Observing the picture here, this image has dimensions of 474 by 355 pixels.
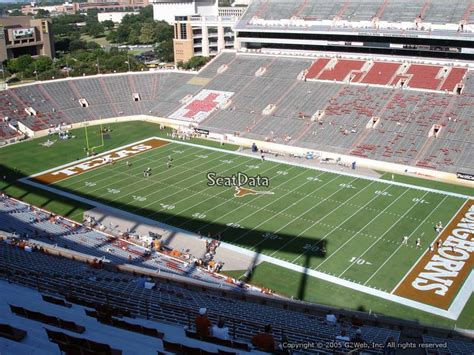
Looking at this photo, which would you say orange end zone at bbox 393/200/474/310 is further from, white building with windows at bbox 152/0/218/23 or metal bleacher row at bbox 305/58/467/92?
white building with windows at bbox 152/0/218/23

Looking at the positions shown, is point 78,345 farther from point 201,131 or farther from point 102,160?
point 201,131

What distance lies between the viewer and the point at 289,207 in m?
29.6

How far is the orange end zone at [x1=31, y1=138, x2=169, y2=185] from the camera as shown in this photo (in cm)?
3566

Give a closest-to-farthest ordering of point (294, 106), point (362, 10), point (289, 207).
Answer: point (289, 207) < point (294, 106) < point (362, 10)

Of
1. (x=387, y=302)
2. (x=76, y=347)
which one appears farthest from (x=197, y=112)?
(x=76, y=347)

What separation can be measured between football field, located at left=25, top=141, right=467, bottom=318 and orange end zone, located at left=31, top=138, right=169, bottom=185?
15cm

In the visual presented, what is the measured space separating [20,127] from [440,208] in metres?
36.8

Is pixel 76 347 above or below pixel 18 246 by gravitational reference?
above

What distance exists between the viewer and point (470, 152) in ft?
119

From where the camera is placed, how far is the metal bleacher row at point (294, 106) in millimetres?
38812

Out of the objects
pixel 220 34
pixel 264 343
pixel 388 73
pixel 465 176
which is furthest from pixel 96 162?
pixel 220 34

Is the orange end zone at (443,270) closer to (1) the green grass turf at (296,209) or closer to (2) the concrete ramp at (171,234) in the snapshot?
(1) the green grass turf at (296,209)

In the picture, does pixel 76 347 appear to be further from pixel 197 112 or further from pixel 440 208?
pixel 197 112

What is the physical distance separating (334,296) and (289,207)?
30.4ft
